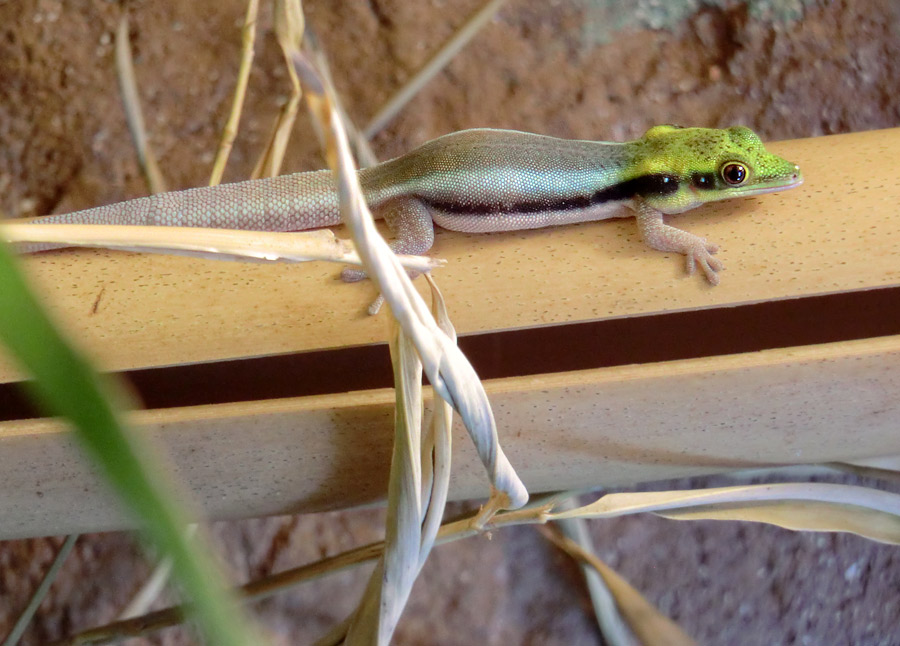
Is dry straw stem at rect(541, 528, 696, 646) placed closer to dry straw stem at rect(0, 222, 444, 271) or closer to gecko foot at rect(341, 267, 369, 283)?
gecko foot at rect(341, 267, 369, 283)

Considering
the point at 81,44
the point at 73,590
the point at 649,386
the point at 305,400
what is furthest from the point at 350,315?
the point at 81,44

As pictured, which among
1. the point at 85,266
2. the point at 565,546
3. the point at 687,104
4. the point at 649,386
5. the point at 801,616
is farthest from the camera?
the point at 687,104

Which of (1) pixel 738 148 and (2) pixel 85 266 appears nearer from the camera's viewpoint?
(2) pixel 85 266

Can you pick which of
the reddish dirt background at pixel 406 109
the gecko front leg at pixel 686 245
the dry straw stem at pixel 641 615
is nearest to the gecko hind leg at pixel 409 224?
the gecko front leg at pixel 686 245

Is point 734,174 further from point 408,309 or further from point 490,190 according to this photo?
point 408,309

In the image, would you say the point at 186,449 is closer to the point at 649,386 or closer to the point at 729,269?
the point at 649,386

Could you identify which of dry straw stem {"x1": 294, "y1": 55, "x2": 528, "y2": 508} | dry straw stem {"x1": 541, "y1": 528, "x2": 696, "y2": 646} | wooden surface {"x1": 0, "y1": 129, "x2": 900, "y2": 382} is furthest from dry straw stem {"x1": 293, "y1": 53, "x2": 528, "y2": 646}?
dry straw stem {"x1": 541, "y1": 528, "x2": 696, "y2": 646}
